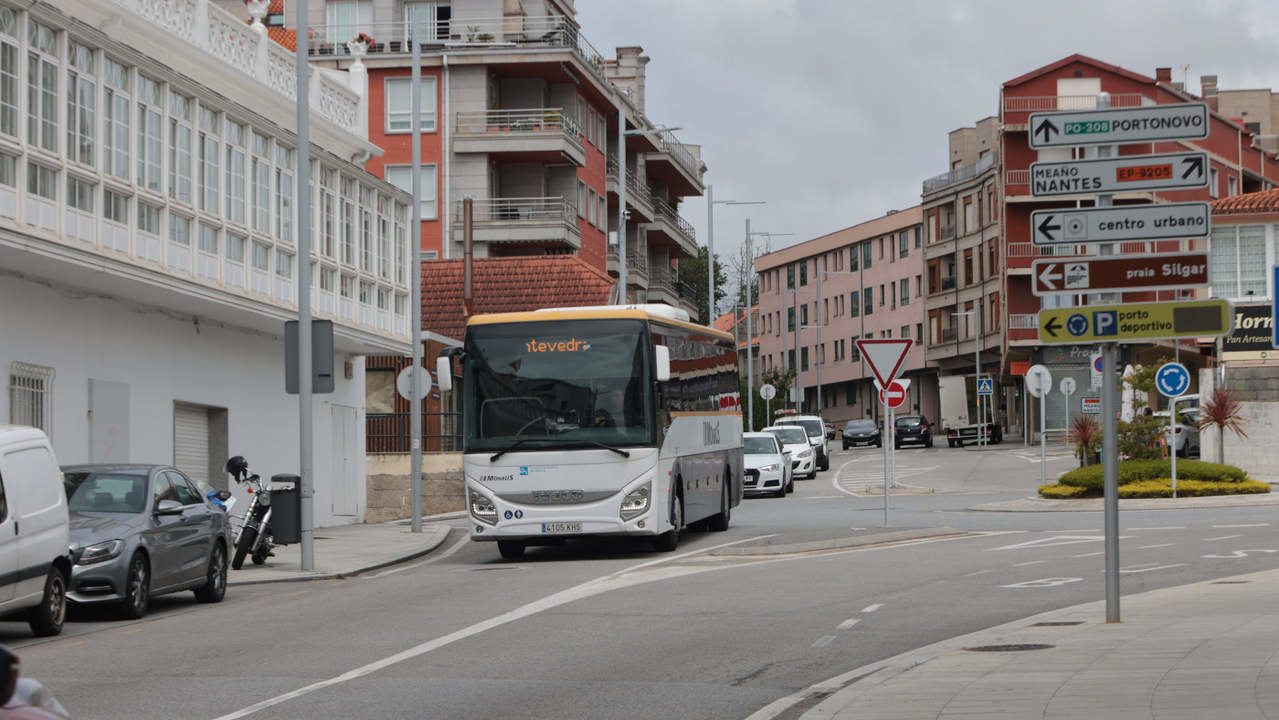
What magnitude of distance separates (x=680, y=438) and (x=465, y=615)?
9.10m

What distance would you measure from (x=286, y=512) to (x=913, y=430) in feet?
198

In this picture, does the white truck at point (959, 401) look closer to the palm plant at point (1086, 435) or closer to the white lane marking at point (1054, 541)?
the palm plant at point (1086, 435)

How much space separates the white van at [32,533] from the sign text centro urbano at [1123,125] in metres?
8.49

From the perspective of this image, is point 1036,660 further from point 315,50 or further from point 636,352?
point 315,50

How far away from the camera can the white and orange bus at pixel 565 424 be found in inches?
910

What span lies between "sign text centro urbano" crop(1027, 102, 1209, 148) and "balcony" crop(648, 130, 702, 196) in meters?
60.8

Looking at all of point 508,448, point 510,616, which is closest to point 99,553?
point 510,616

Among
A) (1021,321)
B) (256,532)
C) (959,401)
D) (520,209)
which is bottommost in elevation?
(256,532)

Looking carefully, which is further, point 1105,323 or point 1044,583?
point 1044,583

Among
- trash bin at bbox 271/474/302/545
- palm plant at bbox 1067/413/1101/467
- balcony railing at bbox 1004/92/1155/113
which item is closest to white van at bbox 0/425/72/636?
trash bin at bbox 271/474/302/545

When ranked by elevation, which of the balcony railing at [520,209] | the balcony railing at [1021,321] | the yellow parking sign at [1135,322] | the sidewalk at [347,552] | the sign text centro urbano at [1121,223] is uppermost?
the balcony railing at [520,209]

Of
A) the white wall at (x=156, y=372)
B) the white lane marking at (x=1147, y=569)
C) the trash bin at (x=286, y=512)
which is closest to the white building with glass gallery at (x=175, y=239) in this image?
the white wall at (x=156, y=372)

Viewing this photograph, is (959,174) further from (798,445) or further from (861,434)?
(798,445)

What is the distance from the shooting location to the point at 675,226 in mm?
77500
